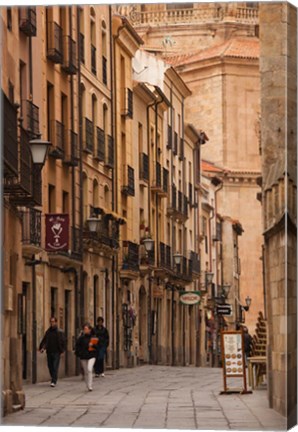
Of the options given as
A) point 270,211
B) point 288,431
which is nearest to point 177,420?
point 288,431

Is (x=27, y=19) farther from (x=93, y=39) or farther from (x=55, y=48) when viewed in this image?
(x=93, y=39)

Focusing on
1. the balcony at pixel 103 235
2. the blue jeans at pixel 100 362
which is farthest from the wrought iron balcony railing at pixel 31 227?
the blue jeans at pixel 100 362

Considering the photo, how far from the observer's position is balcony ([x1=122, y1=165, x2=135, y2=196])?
21517 millimetres

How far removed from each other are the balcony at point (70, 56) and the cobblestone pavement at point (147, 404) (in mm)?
3466

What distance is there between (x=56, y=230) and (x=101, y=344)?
138cm

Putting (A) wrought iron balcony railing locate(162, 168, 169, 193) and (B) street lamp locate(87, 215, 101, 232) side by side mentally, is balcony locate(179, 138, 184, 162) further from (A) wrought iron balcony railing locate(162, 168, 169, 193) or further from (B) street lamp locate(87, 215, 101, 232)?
(B) street lamp locate(87, 215, 101, 232)

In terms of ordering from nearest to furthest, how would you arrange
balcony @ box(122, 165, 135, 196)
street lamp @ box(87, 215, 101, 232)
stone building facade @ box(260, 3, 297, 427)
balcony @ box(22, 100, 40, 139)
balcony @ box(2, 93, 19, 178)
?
stone building facade @ box(260, 3, 297, 427), balcony @ box(2, 93, 19, 178), balcony @ box(22, 100, 40, 139), street lamp @ box(87, 215, 101, 232), balcony @ box(122, 165, 135, 196)

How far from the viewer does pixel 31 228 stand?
20.7 m

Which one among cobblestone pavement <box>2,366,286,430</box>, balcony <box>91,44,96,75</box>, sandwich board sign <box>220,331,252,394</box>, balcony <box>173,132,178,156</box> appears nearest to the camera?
cobblestone pavement <box>2,366,286,430</box>

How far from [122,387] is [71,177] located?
8.11 feet

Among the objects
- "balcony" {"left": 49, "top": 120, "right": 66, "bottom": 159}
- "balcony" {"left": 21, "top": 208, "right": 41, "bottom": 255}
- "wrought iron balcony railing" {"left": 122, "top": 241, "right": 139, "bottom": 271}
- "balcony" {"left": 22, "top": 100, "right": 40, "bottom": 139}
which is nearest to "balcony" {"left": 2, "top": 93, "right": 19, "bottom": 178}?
"balcony" {"left": 22, "top": 100, "right": 40, "bottom": 139}

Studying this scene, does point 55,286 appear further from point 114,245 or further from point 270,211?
point 270,211

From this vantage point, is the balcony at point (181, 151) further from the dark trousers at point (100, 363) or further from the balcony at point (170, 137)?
the dark trousers at point (100, 363)

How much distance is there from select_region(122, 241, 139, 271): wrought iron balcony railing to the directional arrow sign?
104cm
